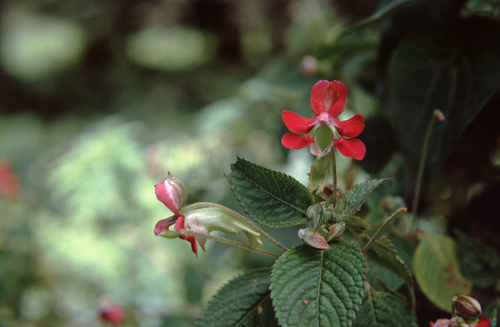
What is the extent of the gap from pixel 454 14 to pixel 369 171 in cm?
16

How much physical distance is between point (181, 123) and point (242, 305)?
1.66 m

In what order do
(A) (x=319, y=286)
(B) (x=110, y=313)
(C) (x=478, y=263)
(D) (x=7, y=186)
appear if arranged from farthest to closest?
(D) (x=7, y=186), (B) (x=110, y=313), (C) (x=478, y=263), (A) (x=319, y=286)

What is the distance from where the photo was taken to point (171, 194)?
0.63 ft

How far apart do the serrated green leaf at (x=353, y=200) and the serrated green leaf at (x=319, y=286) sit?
0.06 ft

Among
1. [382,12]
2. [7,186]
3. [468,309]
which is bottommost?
[468,309]

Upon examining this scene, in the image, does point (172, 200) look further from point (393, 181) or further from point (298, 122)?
point (393, 181)

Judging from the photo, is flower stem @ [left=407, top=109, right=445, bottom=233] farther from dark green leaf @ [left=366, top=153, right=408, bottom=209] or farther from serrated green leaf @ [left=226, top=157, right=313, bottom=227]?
serrated green leaf @ [left=226, top=157, right=313, bottom=227]

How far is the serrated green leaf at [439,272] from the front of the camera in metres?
0.27

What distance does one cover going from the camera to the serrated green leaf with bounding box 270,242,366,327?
168 millimetres

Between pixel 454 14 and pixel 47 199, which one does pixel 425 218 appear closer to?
pixel 454 14

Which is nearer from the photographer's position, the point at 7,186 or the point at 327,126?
the point at 327,126

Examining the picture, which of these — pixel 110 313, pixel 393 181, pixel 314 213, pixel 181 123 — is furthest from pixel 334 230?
pixel 181 123

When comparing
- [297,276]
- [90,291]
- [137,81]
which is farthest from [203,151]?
[137,81]

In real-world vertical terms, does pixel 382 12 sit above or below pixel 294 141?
above
